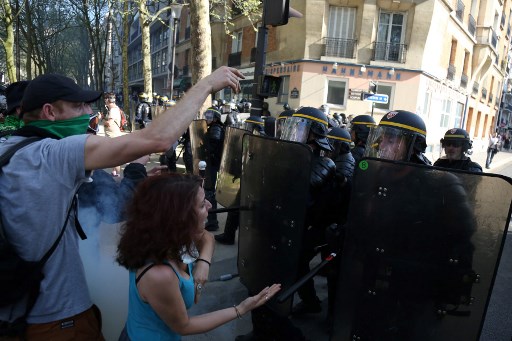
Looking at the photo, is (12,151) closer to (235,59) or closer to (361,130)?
(361,130)

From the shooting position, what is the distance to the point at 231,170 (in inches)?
152

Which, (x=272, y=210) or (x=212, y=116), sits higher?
(x=212, y=116)

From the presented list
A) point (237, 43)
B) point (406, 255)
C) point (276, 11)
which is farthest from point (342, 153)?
point (237, 43)

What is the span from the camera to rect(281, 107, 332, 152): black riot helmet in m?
→ 3.07

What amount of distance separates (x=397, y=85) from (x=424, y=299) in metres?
16.4

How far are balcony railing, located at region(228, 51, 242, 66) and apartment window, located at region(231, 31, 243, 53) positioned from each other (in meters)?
0.28

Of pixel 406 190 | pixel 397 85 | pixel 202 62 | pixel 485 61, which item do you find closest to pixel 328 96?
pixel 397 85

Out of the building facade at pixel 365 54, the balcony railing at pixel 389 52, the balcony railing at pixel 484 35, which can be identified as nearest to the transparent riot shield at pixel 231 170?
the building facade at pixel 365 54

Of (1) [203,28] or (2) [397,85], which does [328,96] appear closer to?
(2) [397,85]

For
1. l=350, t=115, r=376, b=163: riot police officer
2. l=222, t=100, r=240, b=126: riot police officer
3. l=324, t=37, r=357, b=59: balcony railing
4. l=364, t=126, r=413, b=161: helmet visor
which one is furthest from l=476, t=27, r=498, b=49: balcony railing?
l=364, t=126, r=413, b=161: helmet visor

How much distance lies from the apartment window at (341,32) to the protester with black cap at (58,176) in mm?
16526

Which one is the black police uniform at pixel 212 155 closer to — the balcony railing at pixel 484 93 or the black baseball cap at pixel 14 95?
the black baseball cap at pixel 14 95

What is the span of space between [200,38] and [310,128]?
18.2ft

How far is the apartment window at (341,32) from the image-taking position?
54.9 ft
